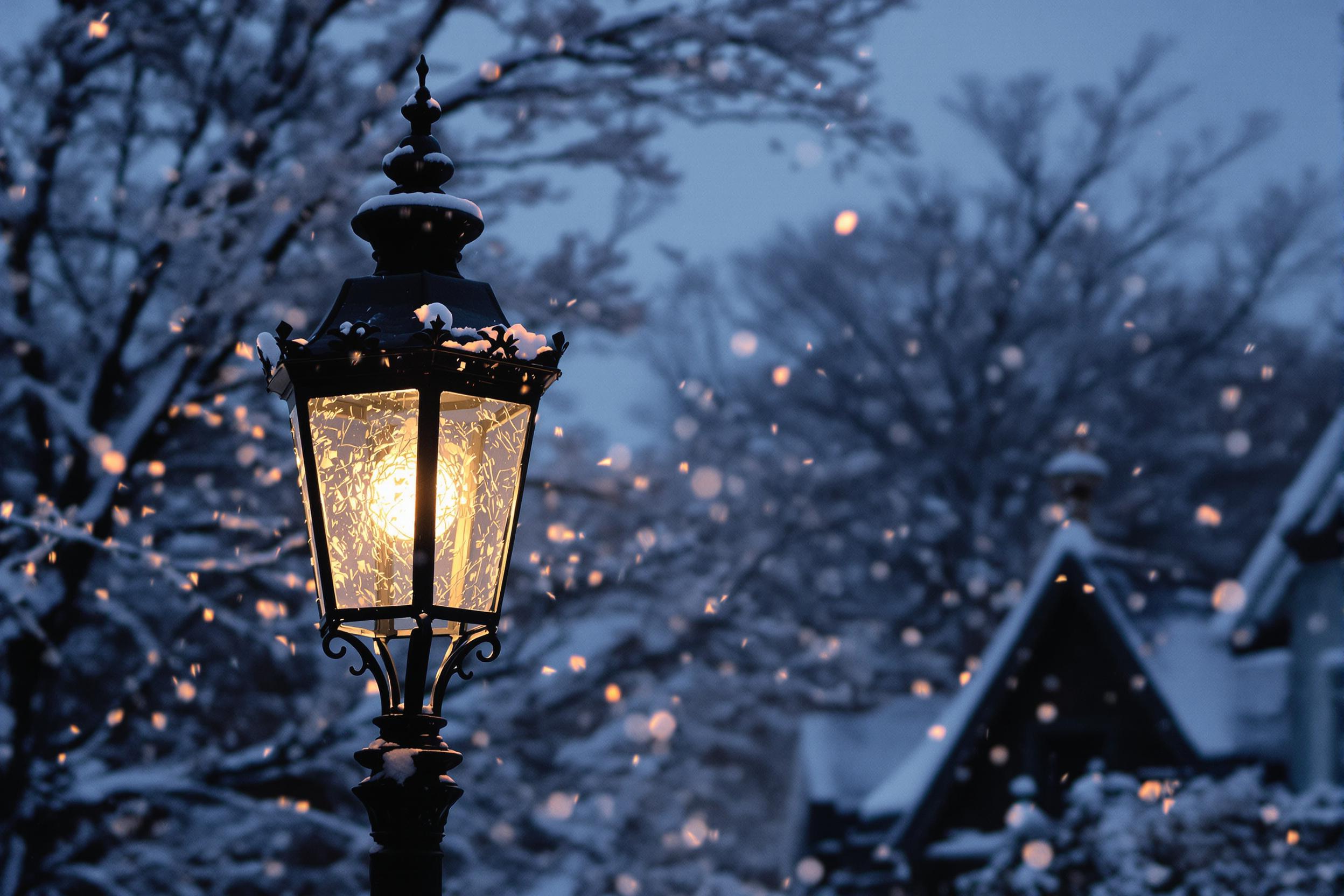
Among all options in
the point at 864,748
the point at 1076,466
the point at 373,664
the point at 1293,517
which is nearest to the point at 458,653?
the point at 373,664

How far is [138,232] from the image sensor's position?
28.6 ft

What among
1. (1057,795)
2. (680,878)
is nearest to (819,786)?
(1057,795)

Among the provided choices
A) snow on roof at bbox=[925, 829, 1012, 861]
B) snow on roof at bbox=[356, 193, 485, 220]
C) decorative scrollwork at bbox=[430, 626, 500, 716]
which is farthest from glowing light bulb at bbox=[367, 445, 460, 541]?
snow on roof at bbox=[925, 829, 1012, 861]

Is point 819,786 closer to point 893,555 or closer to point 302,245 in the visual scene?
point 893,555

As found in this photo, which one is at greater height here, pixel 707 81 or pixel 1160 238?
pixel 1160 238

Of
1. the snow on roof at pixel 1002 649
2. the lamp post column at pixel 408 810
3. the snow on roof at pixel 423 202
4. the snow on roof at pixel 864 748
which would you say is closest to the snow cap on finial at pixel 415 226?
the snow on roof at pixel 423 202

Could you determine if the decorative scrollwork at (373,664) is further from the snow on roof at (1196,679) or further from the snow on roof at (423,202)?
the snow on roof at (1196,679)

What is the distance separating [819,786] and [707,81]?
1460 cm

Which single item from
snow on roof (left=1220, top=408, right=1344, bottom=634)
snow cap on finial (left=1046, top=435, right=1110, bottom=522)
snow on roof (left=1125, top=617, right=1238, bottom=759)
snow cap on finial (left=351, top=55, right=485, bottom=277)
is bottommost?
snow cap on finial (left=351, top=55, right=485, bottom=277)

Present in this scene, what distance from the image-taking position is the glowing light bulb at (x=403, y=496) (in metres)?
3.84

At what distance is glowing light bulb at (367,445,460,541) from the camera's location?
384cm

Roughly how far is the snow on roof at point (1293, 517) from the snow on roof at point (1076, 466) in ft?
8.46

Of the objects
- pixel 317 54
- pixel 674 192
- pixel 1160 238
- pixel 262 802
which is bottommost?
pixel 262 802

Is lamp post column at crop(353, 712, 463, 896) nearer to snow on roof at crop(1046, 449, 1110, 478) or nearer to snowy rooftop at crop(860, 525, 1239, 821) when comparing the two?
snowy rooftop at crop(860, 525, 1239, 821)
